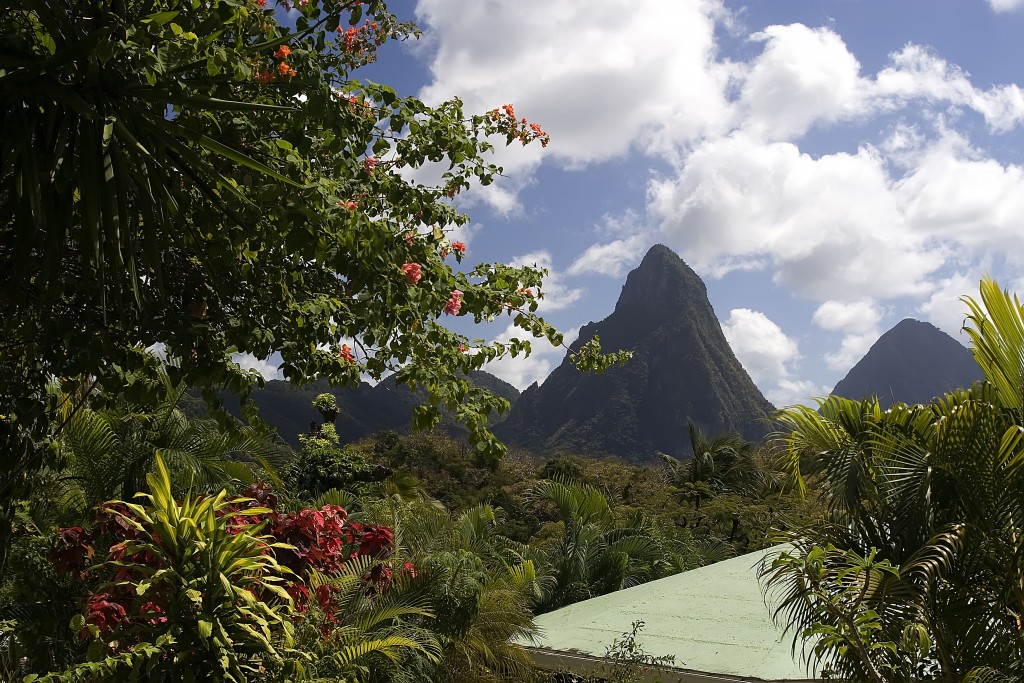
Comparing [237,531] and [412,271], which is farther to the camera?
[237,531]

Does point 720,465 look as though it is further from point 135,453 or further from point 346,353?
point 346,353

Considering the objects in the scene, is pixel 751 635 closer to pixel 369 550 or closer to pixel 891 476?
pixel 891 476

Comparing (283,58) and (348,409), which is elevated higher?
(348,409)

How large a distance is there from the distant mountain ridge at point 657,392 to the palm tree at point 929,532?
257 ft

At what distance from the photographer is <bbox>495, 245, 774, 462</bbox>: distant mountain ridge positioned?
88938 millimetres

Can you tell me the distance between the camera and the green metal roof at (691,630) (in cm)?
500

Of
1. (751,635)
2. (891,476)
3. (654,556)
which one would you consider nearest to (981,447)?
(891,476)

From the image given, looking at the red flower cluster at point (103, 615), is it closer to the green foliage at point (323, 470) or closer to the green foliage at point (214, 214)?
the green foliage at point (214, 214)

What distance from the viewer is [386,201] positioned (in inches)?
150

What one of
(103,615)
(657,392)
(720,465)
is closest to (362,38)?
(103,615)

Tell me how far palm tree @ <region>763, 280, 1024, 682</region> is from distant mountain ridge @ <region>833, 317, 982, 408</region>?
120m

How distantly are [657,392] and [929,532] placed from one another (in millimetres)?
94625

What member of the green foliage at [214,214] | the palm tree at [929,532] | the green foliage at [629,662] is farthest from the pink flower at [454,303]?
the green foliage at [629,662]

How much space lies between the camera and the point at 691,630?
597 cm
